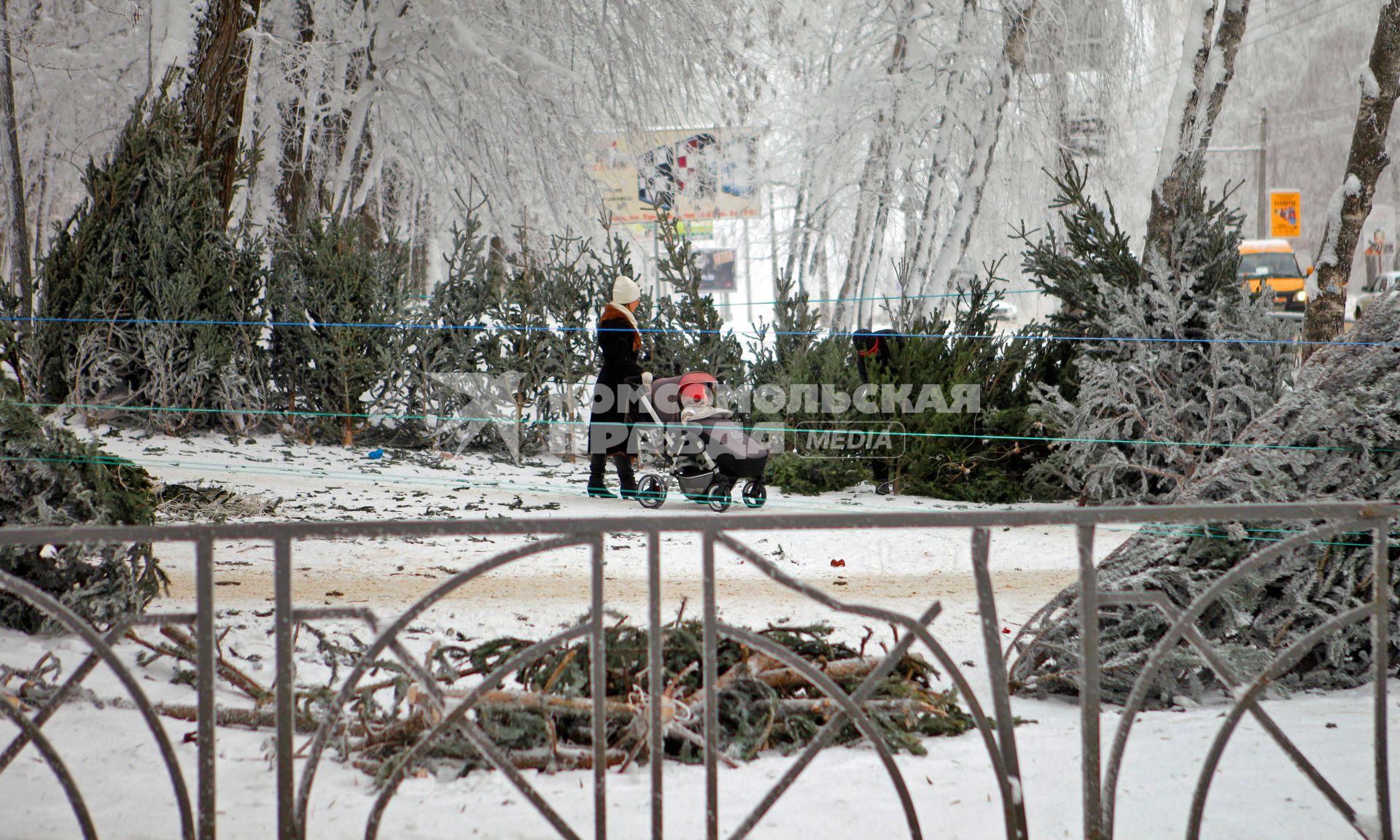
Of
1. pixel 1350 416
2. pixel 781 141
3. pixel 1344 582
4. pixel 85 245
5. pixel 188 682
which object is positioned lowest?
pixel 188 682

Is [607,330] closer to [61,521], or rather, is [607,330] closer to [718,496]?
[718,496]

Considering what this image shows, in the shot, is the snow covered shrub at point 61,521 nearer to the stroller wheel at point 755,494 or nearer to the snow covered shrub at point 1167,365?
the stroller wheel at point 755,494

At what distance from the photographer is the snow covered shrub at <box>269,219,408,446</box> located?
9.47 metres

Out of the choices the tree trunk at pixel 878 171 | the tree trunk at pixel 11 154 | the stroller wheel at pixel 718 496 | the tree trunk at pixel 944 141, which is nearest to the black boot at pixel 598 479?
the stroller wheel at pixel 718 496

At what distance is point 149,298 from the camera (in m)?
8.96

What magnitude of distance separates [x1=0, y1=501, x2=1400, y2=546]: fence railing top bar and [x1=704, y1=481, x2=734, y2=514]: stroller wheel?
5.39 metres

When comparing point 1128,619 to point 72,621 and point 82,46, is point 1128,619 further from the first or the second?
point 82,46

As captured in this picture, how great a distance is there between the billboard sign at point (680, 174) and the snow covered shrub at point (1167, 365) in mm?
5203

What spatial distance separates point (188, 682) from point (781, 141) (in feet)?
55.9

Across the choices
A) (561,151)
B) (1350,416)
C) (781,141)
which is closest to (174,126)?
(561,151)

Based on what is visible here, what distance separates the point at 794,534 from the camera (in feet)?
23.5

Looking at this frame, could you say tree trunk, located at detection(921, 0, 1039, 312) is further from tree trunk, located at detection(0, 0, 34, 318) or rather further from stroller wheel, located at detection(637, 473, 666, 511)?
tree trunk, located at detection(0, 0, 34, 318)

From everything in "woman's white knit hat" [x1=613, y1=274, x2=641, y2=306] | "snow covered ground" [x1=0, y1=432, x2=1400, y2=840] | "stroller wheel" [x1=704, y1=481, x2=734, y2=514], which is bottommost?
"snow covered ground" [x1=0, y1=432, x2=1400, y2=840]

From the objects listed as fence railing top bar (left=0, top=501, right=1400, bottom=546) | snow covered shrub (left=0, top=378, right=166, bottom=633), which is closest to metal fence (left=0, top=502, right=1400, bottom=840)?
fence railing top bar (left=0, top=501, right=1400, bottom=546)
